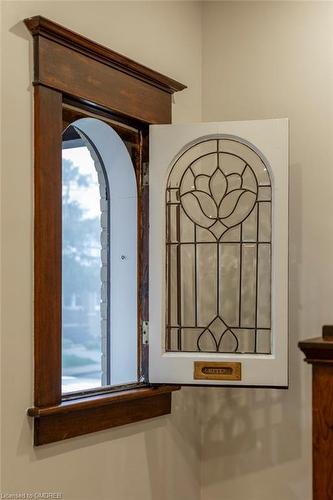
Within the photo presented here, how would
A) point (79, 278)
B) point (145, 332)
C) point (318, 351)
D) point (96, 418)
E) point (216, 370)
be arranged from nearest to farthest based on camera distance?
point (318, 351), point (96, 418), point (216, 370), point (145, 332), point (79, 278)

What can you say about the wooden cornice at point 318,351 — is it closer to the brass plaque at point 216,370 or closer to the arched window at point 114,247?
the brass plaque at point 216,370

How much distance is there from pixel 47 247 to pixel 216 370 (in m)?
0.83

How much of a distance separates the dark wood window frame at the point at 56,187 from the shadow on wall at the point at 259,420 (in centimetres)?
59

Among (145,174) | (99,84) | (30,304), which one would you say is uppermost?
(99,84)

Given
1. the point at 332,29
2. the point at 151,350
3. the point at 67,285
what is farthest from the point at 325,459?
the point at 67,285

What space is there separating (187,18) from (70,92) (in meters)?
0.95

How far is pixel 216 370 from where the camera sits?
2.68 metres

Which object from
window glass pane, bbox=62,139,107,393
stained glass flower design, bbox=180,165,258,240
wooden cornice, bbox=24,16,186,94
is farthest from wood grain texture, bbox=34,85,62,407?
window glass pane, bbox=62,139,107,393

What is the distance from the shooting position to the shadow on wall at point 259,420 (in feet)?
9.72

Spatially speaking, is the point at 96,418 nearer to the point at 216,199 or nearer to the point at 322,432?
the point at 322,432

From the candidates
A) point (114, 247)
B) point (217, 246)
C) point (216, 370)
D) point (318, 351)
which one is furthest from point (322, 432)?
point (114, 247)

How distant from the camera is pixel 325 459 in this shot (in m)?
2.23

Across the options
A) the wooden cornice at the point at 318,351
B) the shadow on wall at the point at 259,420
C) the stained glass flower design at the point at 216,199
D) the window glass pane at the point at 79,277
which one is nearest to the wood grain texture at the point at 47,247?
the stained glass flower design at the point at 216,199

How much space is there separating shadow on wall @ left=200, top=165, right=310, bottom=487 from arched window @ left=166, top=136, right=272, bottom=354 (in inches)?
10.6
